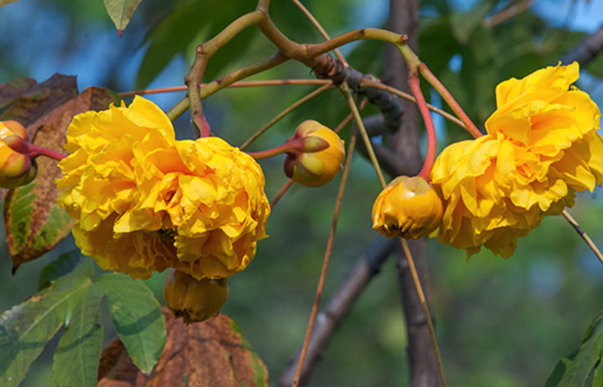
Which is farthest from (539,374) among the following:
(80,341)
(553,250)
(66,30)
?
(80,341)

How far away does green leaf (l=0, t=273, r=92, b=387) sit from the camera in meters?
1.02

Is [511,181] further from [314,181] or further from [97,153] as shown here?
[97,153]

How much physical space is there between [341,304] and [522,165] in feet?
3.31

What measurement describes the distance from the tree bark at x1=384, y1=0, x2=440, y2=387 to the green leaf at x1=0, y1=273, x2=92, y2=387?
28.6 inches

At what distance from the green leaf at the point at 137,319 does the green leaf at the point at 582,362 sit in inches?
22.9

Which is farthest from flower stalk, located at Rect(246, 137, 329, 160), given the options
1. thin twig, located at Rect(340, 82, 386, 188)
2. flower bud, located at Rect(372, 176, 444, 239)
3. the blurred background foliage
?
the blurred background foliage

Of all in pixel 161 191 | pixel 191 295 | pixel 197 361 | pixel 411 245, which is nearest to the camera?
pixel 161 191

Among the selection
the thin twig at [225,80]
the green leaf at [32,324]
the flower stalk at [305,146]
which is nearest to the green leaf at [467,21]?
the thin twig at [225,80]

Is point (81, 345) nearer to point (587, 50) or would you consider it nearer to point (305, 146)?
point (305, 146)

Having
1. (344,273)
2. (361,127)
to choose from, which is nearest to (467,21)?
(361,127)

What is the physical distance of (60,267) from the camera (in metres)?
1.24

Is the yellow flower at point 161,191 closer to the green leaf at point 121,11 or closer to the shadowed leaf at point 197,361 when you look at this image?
the green leaf at point 121,11

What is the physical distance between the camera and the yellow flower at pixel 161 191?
71 centimetres

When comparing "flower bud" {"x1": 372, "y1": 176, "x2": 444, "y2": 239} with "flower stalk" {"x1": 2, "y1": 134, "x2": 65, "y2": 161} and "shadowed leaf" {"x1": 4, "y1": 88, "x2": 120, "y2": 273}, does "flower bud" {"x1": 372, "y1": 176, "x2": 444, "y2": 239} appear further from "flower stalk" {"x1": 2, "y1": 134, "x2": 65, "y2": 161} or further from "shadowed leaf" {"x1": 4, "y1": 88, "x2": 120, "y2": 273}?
"shadowed leaf" {"x1": 4, "y1": 88, "x2": 120, "y2": 273}
